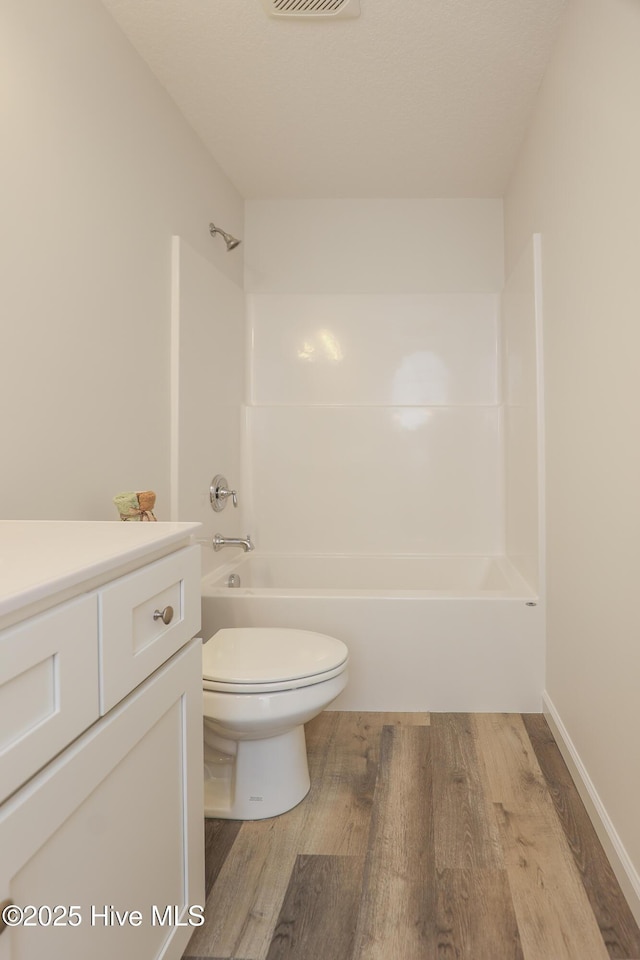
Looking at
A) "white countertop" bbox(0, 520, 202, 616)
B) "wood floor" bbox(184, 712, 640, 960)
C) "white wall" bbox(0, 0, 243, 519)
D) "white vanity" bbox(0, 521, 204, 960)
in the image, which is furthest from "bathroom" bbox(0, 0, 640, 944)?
"white vanity" bbox(0, 521, 204, 960)

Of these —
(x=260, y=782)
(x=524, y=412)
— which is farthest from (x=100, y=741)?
(x=524, y=412)

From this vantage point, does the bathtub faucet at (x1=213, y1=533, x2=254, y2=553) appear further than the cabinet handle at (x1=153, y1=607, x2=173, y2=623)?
Yes

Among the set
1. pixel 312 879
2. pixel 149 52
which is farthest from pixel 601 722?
pixel 149 52

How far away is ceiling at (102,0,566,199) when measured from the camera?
2.05 meters

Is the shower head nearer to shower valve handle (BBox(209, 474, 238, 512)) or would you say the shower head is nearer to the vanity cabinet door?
shower valve handle (BBox(209, 474, 238, 512))

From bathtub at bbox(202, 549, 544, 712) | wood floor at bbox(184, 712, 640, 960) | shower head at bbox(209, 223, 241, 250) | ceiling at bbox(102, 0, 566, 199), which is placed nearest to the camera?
wood floor at bbox(184, 712, 640, 960)

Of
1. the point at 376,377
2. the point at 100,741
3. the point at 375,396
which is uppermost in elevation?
the point at 376,377

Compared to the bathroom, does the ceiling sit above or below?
above

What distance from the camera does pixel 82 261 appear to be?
73.3 inches

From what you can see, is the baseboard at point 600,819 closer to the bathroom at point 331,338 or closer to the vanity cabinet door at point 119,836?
the bathroom at point 331,338

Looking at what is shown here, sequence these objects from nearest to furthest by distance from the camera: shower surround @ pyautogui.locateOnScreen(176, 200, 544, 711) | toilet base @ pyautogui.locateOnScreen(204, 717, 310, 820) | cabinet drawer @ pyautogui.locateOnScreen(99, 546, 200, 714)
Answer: cabinet drawer @ pyautogui.locateOnScreen(99, 546, 200, 714) < toilet base @ pyautogui.locateOnScreen(204, 717, 310, 820) < shower surround @ pyautogui.locateOnScreen(176, 200, 544, 711)

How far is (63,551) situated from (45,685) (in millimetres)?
258

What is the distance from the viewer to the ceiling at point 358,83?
205 cm

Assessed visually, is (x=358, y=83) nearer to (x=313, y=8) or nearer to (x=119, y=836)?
(x=313, y=8)
